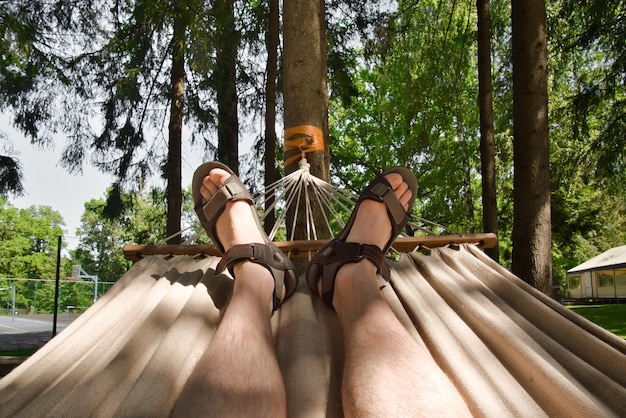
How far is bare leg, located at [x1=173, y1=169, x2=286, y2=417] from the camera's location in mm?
752

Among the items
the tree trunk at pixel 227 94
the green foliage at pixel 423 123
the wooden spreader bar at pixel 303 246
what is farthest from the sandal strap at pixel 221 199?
the green foliage at pixel 423 123

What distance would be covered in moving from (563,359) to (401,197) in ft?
2.53

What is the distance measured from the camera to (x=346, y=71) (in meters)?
6.07

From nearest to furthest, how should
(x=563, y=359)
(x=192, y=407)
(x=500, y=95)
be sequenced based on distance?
(x=192, y=407) → (x=563, y=359) → (x=500, y=95)

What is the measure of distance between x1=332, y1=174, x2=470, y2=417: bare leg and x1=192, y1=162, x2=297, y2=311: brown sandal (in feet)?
0.68

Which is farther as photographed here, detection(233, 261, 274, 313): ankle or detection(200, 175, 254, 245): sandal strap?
detection(200, 175, 254, 245): sandal strap

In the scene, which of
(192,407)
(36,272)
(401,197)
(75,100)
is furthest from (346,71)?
(36,272)

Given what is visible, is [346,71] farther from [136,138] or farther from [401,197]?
[401,197]

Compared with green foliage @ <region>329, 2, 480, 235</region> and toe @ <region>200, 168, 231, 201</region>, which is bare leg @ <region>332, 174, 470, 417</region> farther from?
green foliage @ <region>329, 2, 480, 235</region>

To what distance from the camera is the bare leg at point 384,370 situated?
30.0 inches

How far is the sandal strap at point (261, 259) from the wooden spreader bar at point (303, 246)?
13.2 inches

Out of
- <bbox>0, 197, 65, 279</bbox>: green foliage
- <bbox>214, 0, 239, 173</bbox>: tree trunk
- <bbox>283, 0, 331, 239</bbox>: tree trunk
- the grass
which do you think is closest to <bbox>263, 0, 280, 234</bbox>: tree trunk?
<bbox>214, 0, 239, 173</bbox>: tree trunk

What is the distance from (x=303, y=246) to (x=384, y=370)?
0.86 meters

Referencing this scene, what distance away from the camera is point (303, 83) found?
2.40m
